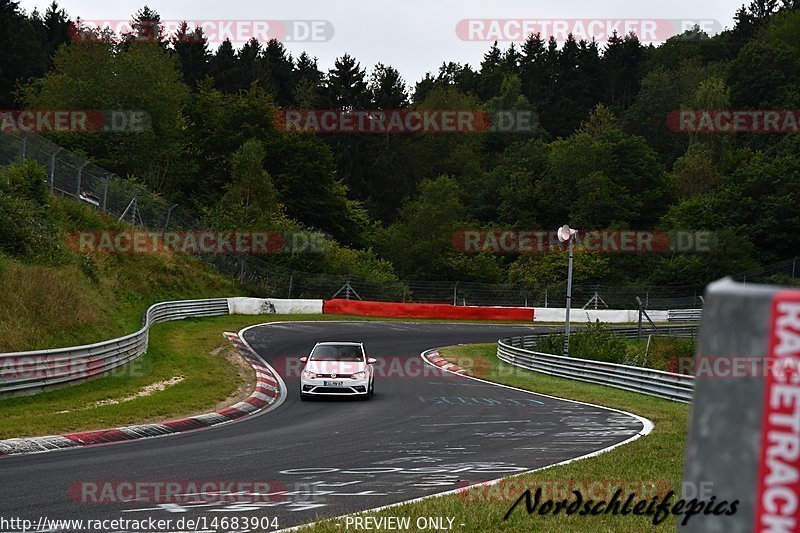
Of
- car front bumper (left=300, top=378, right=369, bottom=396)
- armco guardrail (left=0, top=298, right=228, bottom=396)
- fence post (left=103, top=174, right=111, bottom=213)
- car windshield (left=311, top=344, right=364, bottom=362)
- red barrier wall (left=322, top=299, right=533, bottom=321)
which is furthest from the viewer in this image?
red barrier wall (left=322, top=299, right=533, bottom=321)

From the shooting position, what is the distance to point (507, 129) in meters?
109

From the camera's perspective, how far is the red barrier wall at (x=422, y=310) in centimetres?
4783

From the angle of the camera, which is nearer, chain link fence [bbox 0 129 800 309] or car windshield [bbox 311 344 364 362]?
car windshield [bbox 311 344 364 362]

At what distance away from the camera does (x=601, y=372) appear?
87.9 feet

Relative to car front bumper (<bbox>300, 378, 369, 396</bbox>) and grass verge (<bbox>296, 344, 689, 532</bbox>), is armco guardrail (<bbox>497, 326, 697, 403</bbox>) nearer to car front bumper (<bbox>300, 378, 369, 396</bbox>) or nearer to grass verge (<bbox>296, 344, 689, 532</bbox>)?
grass verge (<bbox>296, 344, 689, 532</bbox>)

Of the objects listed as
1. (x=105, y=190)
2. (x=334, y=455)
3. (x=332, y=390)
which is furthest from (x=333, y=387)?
(x=105, y=190)

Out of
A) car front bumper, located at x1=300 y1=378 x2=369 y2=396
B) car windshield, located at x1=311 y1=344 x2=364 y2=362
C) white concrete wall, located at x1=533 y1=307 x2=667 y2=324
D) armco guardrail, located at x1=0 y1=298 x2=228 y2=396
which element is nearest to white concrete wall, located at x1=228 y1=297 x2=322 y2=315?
white concrete wall, located at x1=533 y1=307 x2=667 y2=324

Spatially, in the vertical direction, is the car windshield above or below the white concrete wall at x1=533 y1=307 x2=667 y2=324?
above

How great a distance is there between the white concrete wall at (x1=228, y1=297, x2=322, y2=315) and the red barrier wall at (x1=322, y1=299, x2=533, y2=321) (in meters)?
0.79

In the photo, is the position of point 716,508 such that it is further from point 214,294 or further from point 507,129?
point 507,129

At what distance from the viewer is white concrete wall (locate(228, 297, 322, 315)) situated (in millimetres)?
44156

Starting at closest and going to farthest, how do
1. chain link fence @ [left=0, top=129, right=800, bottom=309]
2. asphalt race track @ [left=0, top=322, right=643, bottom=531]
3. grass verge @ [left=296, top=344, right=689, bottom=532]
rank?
grass verge @ [left=296, top=344, right=689, bottom=532] → asphalt race track @ [left=0, top=322, right=643, bottom=531] → chain link fence @ [left=0, top=129, right=800, bottom=309]

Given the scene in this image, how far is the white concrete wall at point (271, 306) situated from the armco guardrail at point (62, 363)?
1667cm

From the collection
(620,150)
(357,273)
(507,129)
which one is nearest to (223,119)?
(357,273)
